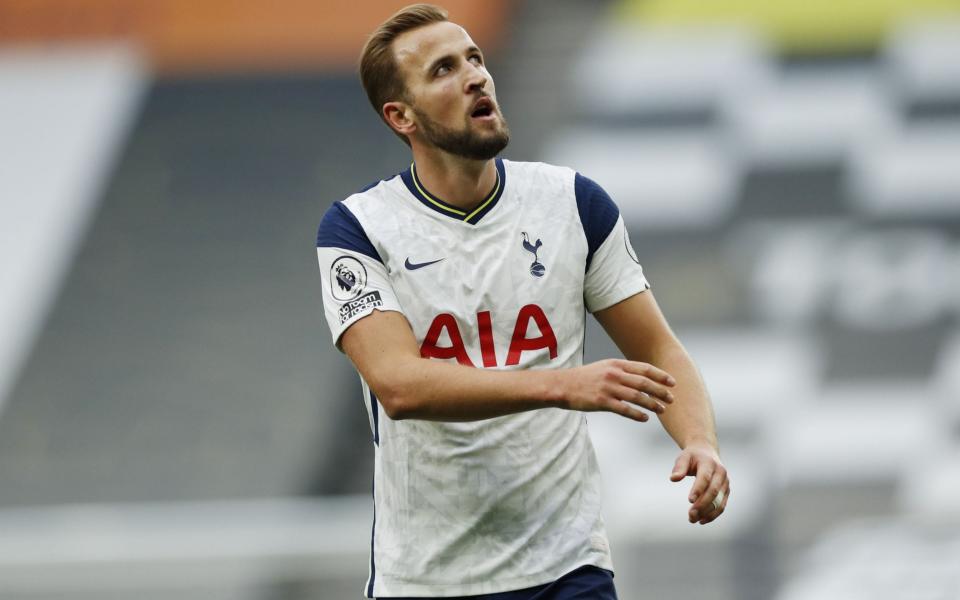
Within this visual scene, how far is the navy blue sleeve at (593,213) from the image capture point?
10.7ft

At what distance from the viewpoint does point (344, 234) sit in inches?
125

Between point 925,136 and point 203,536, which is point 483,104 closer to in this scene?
point 203,536

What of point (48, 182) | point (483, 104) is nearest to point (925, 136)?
point (48, 182)

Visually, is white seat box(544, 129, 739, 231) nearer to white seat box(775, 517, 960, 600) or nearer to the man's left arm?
white seat box(775, 517, 960, 600)

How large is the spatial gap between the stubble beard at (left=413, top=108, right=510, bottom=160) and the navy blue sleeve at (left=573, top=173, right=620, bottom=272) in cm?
21

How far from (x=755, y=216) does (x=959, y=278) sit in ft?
4.49

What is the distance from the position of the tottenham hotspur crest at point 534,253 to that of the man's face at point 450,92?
202 millimetres

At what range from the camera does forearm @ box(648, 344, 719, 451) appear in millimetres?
3072

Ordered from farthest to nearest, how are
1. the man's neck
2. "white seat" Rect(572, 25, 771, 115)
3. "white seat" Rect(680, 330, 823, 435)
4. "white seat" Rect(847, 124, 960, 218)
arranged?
"white seat" Rect(572, 25, 771, 115)
"white seat" Rect(847, 124, 960, 218)
"white seat" Rect(680, 330, 823, 435)
the man's neck

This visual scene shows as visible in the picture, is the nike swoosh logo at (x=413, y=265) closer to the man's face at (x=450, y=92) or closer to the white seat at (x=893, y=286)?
the man's face at (x=450, y=92)

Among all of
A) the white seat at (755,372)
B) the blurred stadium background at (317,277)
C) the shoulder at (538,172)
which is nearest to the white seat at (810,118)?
the blurred stadium background at (317,277)

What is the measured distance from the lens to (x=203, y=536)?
841 centimetres

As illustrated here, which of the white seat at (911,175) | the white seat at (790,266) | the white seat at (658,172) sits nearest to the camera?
the white seat at (790,266)

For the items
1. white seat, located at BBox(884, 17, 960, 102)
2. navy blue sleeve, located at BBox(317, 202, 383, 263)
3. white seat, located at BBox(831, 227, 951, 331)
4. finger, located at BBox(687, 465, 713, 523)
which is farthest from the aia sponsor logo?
white seat, located at BBox(884, 17, 960, 102)
